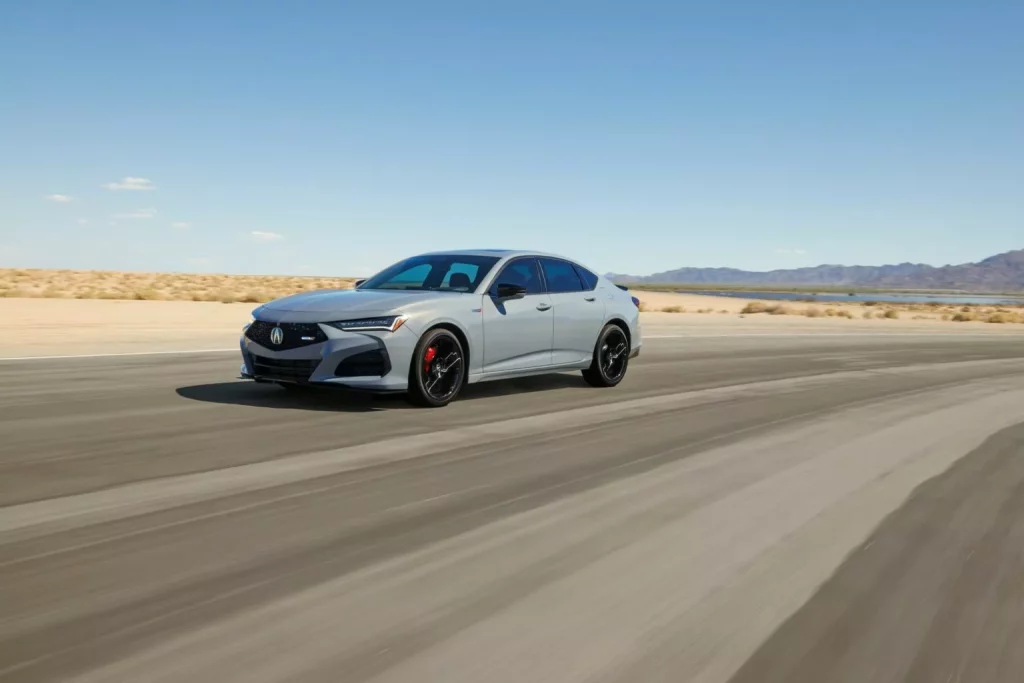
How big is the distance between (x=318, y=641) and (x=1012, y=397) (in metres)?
11.4

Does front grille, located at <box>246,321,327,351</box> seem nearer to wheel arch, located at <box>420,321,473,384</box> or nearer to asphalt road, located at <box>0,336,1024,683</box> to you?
asphalt road, located at <box>0,336,1024,683</box>

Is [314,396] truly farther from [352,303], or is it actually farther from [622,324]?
[622,324]

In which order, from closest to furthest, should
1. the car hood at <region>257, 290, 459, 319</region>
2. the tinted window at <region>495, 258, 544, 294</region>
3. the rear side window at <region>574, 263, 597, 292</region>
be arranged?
1. the car hood at <region>257, 290, 459, 319</region>
2. the tinted window at <region>495, 258, 544, 294</region>
3. the rear side window at <region>574, 263, 597, 292</region>

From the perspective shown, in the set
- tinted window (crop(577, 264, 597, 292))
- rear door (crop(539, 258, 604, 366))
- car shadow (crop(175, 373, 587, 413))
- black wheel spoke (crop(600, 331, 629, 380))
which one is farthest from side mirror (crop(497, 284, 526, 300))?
black wheel spoke (crop(600, 331, 629, 380))

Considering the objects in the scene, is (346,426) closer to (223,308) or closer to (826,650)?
(826,650)

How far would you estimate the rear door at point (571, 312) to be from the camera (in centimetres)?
1101

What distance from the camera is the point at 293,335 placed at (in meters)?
9.08

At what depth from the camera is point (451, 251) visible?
36.4 feet

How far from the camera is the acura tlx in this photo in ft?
29.5

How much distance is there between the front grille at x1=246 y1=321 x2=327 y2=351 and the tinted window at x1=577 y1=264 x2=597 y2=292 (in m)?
3.67

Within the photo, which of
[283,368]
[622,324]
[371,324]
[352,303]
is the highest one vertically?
[352,303]

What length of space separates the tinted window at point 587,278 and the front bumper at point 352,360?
3091 mm

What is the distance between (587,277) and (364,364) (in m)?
3.63

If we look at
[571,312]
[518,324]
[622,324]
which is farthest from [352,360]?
[622,324]
